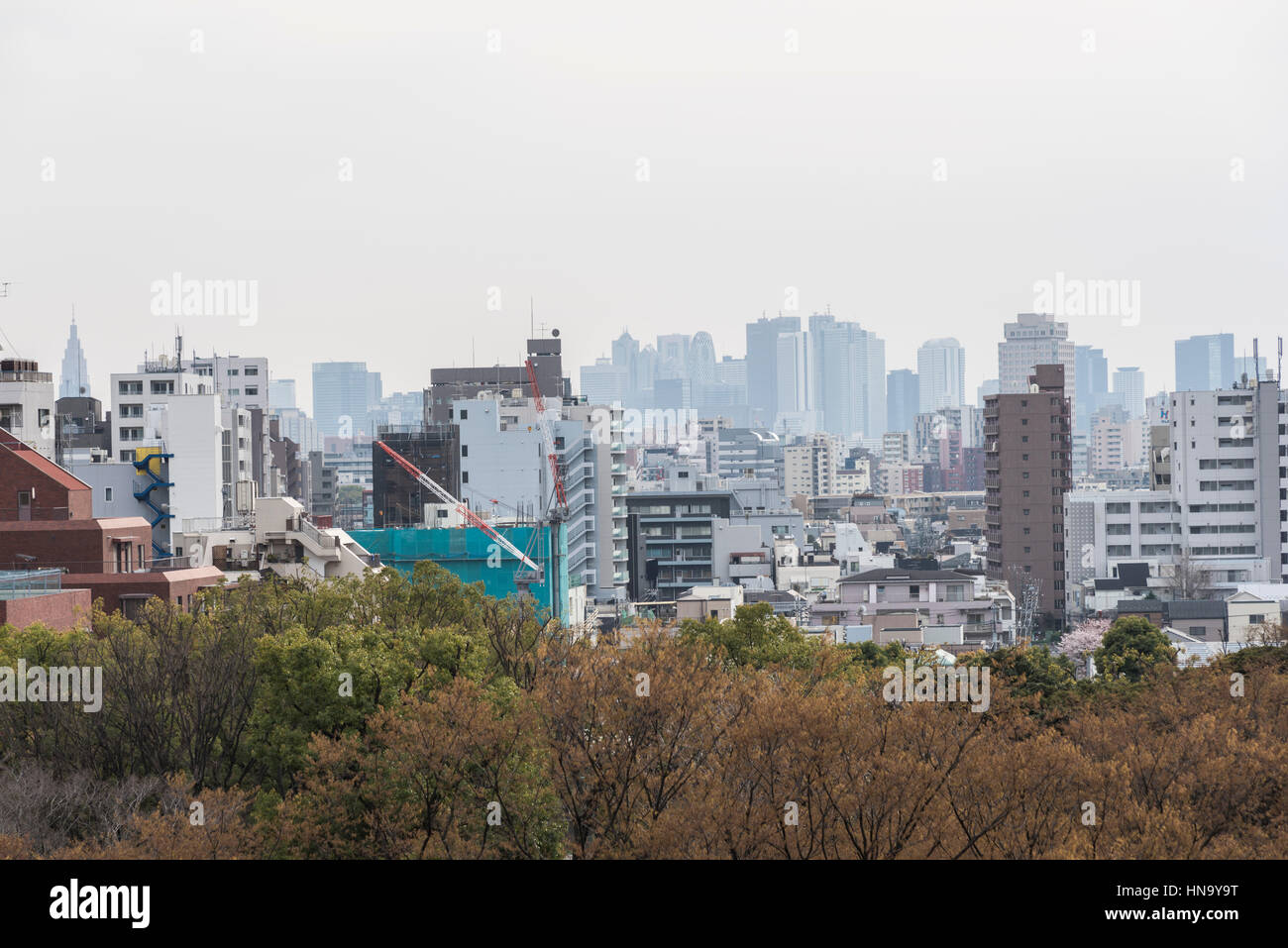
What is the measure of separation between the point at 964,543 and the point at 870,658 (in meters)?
71.2

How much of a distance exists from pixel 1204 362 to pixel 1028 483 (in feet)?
400

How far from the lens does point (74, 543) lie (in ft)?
98.1

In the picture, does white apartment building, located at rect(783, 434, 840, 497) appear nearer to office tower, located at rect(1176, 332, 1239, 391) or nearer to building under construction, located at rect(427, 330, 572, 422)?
office tower, located at rect(1176, 332, 1239, 391)

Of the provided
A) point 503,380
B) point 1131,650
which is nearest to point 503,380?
point 503,380

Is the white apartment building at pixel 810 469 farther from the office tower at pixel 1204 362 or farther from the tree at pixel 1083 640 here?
the tree at pixel 1083 640

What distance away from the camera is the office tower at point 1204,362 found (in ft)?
603

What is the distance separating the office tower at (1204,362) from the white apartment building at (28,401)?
154 meters

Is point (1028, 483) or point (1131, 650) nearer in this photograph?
point (1131, 650)

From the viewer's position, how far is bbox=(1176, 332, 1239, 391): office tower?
18375 centimetres

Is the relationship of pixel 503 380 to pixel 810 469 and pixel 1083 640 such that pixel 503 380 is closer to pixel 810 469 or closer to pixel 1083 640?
pixel 1083 640

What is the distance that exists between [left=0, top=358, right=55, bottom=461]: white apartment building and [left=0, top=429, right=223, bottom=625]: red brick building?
2423 cm

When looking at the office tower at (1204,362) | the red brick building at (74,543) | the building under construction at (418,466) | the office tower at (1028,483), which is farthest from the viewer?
the office tower at (1204,362)

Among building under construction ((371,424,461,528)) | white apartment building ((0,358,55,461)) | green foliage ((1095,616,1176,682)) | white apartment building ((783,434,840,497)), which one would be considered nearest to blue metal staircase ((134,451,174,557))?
white apartment building ((0,358,55,461))

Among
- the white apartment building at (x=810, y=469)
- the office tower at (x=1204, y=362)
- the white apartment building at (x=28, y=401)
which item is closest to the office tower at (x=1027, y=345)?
the office tower at (x=1204, y=362)
